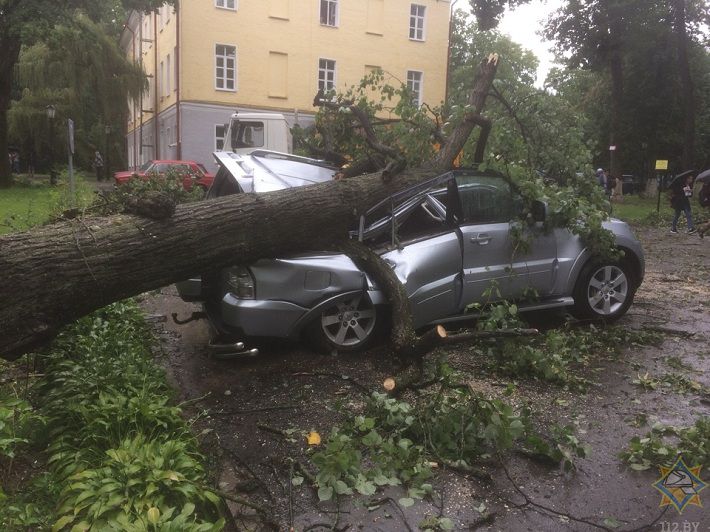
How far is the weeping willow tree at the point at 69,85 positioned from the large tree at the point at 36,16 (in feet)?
11.9

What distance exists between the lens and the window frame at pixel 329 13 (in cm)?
2785

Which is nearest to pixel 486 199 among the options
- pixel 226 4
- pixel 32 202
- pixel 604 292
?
pixel 604 292

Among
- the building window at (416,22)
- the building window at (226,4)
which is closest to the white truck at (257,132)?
the building window at (226,4)

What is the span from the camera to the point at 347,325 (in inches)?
192

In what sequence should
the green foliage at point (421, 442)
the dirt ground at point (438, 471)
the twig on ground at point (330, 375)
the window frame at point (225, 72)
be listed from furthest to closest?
the window frame at point (225, 72) → the twig on ground at point (330, 375) → the green foliage at point (421, 442) → the dirt ground at point (438, 471)

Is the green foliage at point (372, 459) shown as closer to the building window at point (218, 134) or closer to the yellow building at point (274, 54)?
the yellow building at point (274, 54)

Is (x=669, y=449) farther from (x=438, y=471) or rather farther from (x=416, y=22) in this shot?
(x=416, y=22)

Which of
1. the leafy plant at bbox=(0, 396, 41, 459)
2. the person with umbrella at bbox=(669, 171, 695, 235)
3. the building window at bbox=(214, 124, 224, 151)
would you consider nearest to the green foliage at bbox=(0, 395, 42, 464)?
the leafy plant at bbox=(0, 396, 41, 459)

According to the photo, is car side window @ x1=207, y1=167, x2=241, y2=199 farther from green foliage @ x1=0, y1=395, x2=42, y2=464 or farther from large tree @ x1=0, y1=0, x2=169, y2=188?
large tree @ x1=0, y1=0, x2=169, y2=188

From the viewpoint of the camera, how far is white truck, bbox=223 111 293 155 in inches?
701

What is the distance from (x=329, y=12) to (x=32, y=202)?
18.7 metres

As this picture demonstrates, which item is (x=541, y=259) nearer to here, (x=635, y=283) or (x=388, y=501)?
(x=635, y=283)

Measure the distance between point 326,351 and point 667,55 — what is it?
1141 inches

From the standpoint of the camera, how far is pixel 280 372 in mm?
4695
